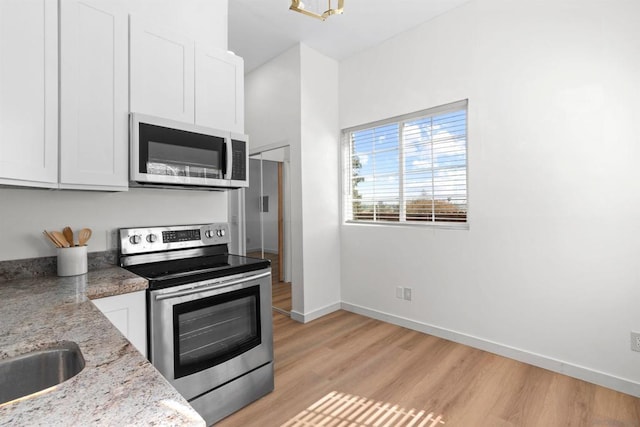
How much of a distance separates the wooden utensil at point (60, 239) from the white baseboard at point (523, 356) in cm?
284

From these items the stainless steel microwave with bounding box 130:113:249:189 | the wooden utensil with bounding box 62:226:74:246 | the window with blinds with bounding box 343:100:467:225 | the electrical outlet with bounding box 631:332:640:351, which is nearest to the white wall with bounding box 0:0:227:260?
the wooden utensil with bounding box 62:226:74:246

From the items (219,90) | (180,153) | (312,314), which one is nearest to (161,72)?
(219,90)

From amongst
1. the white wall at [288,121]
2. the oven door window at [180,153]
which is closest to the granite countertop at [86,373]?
the oven door window at [180,153]

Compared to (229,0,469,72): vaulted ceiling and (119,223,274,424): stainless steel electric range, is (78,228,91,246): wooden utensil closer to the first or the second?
(119,223,274,424): stainless steel electric range

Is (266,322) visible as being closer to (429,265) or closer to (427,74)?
(429,265)

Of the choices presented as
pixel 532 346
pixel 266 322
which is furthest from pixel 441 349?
pixel 266 322

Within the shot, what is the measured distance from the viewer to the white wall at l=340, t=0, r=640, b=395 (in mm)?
2152

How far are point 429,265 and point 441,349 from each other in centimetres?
75

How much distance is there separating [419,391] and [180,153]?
7.32 feet

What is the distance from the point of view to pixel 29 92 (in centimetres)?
148

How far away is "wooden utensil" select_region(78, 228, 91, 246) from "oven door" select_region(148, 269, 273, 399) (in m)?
0.61

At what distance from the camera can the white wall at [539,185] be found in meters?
2.15

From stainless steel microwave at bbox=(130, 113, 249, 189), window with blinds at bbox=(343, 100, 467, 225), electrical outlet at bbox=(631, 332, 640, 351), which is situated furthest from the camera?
window with blinds at bbox=(343, 100, 467, 225)

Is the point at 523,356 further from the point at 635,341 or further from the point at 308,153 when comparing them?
the point at 308,153
